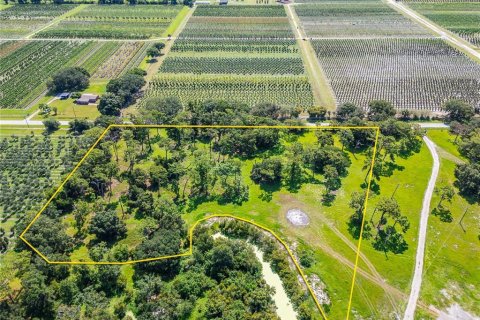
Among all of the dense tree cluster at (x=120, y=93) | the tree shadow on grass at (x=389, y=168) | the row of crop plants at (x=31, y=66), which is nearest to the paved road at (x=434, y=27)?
the tree shadow on grass at (x=389, y=168)

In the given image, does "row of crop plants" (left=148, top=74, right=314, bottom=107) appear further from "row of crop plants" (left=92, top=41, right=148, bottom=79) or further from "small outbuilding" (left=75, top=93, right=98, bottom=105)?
"row of crop plants" (left=92, top=41, right=148, bottom=79)

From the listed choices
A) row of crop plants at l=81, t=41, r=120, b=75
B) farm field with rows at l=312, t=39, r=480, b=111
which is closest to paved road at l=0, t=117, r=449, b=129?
farm field with rows at l=312, t=39, r=480, b=111

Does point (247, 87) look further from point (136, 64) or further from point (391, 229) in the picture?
point (391, 229)

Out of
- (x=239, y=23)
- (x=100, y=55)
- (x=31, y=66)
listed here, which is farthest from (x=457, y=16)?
(x=31, y=66)

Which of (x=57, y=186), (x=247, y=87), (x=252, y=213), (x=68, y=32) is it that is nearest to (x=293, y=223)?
(x=252, y=213)

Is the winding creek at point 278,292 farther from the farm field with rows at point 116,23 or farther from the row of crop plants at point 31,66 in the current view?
the farm field with rows at point 116,23
